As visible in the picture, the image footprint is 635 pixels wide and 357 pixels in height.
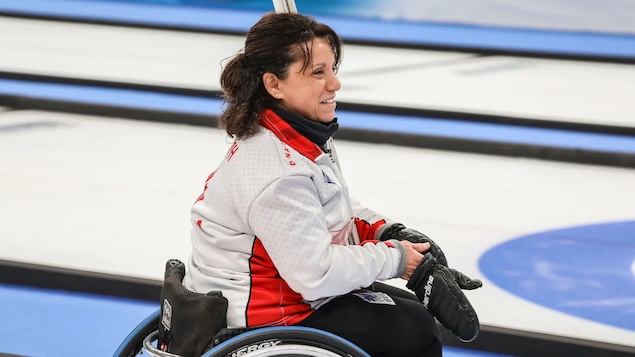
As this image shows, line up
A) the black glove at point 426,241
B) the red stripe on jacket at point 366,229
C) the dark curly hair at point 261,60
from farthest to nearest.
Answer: the red stripe on jacket at point 366,229
the black glove at point 426,241
the dark curly hair at point 261,60

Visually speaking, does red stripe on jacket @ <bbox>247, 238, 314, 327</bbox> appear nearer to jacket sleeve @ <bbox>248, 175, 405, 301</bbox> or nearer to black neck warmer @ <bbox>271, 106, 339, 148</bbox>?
jacket sleeve @ <bbox>248, 175, 405, 301</bbox>

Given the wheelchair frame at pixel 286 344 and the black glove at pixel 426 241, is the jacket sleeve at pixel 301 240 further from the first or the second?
the black glove at pixel 426 241

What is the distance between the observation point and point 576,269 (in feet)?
11.0

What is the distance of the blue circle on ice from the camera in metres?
Answer: 3.05

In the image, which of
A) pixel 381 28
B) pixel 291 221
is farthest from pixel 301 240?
pixel 381 28

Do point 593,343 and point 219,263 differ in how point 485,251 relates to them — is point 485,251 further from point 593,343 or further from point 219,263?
point 219,263

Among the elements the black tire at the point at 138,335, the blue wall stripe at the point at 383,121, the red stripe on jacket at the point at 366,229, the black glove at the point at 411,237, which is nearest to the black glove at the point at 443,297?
the black glove at the point at 411,237

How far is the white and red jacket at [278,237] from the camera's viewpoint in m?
1.72

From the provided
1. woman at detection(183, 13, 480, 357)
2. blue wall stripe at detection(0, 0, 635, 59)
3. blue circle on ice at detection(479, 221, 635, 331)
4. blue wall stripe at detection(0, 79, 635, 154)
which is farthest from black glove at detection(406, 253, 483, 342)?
blue wall stripe at detection(0, 0, 635, 59)

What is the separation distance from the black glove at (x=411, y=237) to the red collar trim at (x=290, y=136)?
0.29m

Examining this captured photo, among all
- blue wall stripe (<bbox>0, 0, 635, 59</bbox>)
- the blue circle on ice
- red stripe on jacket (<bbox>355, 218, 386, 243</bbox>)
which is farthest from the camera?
blue wall stripe (<bbox>0, 0, 635, 59</bbox>)

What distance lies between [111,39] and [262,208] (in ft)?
20.9

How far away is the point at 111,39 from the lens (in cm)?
784

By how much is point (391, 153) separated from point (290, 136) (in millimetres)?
3074
